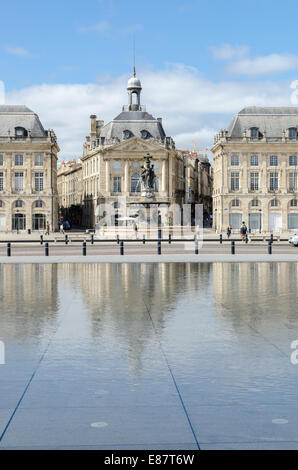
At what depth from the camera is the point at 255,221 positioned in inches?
3723

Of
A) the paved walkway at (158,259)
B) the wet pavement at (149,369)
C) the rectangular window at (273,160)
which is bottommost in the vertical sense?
the wet pavement at (149,369)

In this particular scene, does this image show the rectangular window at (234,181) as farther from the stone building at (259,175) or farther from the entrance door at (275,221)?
the entrance door at (275,221)

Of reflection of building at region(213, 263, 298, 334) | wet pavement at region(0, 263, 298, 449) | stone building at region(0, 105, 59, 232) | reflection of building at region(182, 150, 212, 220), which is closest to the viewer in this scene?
wet pavement at region(0, 263, 298, 449)

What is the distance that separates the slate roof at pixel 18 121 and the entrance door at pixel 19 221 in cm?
1170

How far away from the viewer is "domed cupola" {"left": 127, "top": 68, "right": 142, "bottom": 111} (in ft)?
365

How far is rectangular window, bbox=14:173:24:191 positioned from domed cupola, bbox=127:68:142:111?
26070mm

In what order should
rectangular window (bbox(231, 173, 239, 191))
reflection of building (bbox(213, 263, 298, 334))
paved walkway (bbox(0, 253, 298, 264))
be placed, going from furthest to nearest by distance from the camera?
rectangular window (bbox(231, 173, 239, 191))
paved walkway (bbox(0, 253, 298, 264))
reflection of building (bbox(213, 263, 298, 334))

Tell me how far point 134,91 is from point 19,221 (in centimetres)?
3331

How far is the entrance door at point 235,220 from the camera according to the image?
9450 cm

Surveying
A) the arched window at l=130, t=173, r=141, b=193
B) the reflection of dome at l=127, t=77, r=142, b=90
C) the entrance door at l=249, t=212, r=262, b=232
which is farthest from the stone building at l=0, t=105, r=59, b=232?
the entrance door at l=249, t=212, r=262, b=232

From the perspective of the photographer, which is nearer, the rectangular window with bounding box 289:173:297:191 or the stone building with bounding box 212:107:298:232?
the stone building with bounding box 212:107:298:232

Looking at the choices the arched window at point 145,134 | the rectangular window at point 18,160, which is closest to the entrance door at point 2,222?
the rectangular window at point 18,160

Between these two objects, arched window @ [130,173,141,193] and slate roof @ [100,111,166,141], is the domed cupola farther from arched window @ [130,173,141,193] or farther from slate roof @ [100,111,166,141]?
arched window @ [130,173,141,193]

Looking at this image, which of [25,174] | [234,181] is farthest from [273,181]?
[25,174]
